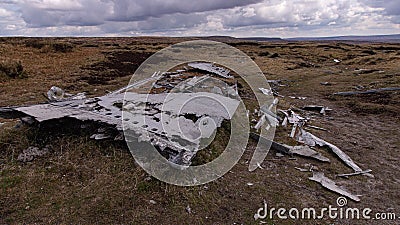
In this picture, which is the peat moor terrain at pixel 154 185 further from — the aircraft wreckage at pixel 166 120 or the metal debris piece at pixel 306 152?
the aircraft wreckage at pixel 166 120

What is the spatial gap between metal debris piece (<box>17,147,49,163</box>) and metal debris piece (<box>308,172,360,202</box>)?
5.03 meters

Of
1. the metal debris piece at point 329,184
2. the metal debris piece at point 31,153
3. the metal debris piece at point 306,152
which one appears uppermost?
the metal debris piece at point 31,153

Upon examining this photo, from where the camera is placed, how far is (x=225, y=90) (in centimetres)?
985

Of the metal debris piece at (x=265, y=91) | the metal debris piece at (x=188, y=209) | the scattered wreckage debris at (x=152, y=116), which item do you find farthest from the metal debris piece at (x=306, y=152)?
the metal debris piece at (x=265, y=91)

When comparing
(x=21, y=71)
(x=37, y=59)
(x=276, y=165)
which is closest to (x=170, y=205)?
(x=276, y=165)

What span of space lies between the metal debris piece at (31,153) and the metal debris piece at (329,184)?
5.03 meters

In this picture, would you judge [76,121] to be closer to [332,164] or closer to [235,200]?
[235,200]

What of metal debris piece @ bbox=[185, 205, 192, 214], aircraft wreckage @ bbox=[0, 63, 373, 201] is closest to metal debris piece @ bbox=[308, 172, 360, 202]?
aircraft wreckage @ bbox=[0, 63, 373, 201]

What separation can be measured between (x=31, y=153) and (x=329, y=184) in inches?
216

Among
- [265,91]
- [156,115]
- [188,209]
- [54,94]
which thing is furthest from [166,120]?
[265,91]

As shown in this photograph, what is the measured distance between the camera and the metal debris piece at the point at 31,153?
5.20 metres

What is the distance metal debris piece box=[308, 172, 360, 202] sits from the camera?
186 inches

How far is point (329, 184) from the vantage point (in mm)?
5086

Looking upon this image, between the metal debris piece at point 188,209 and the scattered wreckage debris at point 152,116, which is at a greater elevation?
the scattered wreckage debris at point 152,116
